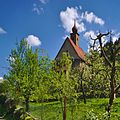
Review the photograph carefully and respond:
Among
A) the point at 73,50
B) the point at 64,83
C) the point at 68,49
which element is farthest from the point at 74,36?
the point at 64,83

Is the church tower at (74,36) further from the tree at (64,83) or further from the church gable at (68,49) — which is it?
the tree at (64,83)

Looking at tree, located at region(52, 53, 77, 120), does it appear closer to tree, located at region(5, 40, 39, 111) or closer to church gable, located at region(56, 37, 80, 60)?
tree, located at region(5, 40, 39, 111)

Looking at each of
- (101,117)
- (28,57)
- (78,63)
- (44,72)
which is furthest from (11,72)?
(78,63)

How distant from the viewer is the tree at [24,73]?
23.9m

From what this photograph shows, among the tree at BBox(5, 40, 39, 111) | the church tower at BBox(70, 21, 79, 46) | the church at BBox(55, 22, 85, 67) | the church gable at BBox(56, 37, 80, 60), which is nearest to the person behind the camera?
the tree at BBox(5, 40, 39, 111)

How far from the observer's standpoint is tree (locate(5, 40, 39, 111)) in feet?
78.3

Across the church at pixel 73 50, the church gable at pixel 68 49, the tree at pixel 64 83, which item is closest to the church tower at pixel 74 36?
the church at pixel 73 50

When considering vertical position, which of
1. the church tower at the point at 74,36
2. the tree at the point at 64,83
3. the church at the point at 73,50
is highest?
the church tower at the point at 74,36

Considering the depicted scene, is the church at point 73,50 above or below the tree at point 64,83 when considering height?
above

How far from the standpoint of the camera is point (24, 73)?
24.7m

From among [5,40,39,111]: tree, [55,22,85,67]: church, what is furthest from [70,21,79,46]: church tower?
[5,40,39,111]: tree

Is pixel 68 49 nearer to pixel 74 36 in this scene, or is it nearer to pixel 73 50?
pixel 73 50

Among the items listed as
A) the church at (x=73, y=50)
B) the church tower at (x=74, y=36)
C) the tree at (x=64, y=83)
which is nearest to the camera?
the tree at (x=64, y=83)

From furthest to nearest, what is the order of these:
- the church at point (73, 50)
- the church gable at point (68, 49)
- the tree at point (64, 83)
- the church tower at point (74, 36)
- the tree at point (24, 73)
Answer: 1. the church tower at point (74, 36)
2. the church gable at point (68, 49)
3. the church at point (73, 50)
4. the tree at point (24, 73)
5. the tree at point (64, 83)
